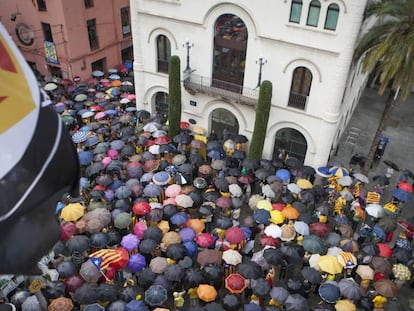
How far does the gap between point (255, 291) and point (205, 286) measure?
6.02 ft

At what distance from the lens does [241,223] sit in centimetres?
2038

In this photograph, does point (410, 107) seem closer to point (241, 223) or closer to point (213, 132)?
point (213, 132)

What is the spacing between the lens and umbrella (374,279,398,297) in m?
15.1

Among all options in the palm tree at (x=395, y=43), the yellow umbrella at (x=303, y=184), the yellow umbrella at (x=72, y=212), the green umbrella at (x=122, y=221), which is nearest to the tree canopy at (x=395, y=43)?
the palm tree at (x=395, y=43)

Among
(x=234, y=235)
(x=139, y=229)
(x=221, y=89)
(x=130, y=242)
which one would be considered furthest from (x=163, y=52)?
(x=234, y=235)

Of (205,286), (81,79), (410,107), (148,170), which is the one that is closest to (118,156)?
(148,170)

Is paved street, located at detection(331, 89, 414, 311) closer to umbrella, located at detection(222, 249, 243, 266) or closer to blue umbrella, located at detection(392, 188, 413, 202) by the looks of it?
blue umbrella, located at detection(392, 188, 413, 202)

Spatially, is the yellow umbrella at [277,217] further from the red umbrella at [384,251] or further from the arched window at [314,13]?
the arched window at [314,13]

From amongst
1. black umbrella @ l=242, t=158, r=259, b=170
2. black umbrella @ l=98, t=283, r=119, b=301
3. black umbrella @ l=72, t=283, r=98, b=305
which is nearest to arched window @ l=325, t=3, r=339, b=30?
black umbrella @ l=242, t=158, r=259, b=170

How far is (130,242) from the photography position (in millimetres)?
16688

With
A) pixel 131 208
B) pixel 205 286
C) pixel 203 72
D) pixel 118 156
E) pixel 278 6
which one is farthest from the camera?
pixel 203 72

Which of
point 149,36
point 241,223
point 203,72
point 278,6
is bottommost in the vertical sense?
point 241,223

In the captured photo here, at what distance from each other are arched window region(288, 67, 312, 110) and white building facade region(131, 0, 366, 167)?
52mm

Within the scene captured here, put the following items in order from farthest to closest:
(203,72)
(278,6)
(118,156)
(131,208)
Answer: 1. (203,72)
2. (118,156)
3. (278,6)
4. (131,208)
